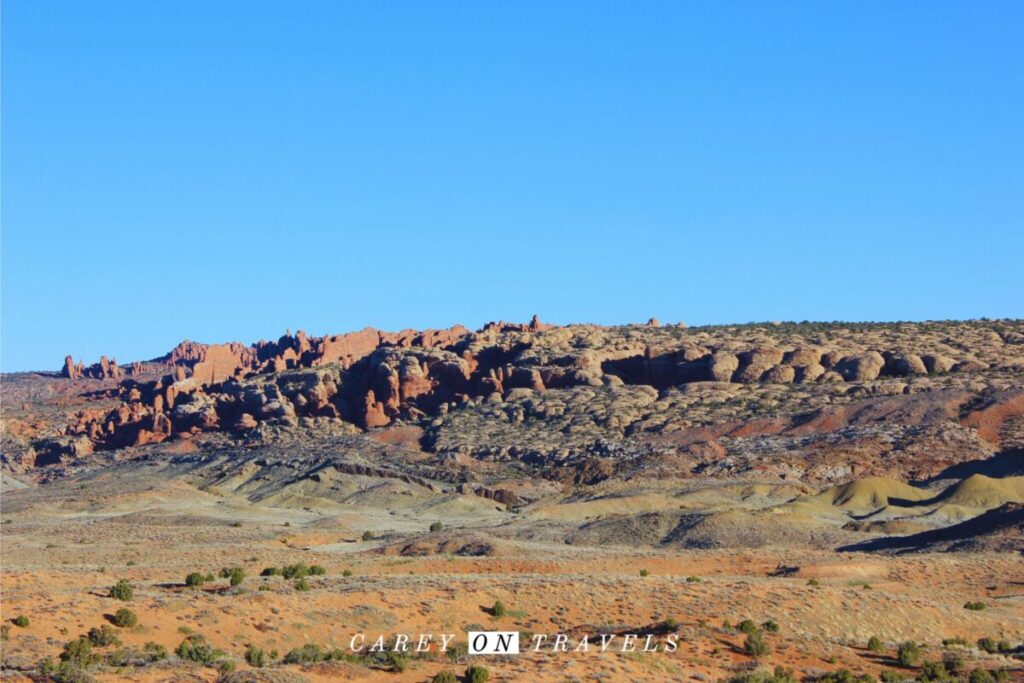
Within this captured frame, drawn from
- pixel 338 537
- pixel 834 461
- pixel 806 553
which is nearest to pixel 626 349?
pixel 834 461

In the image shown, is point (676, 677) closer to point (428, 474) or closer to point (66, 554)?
point (66, 554)

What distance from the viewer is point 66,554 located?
2574 inches

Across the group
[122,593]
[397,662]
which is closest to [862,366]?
[122,593]

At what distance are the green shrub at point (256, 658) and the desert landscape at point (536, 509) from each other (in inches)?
2.8

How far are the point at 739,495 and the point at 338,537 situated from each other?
88.2ft

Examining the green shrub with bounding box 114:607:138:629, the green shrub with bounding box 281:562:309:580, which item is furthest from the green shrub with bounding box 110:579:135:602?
the green shrub with bounding box 281:562:309:580

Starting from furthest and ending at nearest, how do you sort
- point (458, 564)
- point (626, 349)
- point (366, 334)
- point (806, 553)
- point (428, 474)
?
1. point (366, 334)
2. point (626, 349)
3. point (428, 474)
4. point (806, 553)
5. point (458, 564)

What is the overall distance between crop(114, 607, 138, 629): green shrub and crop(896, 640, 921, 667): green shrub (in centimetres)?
1982

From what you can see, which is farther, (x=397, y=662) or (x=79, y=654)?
(x=79, y=654)

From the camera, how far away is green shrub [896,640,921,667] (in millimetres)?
35375

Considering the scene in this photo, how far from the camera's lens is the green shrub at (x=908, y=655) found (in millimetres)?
35375

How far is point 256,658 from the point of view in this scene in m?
32.8

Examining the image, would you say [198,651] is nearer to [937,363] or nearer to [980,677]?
[980,677]

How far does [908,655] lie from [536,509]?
5590cm
